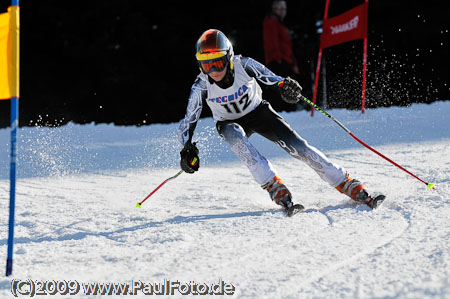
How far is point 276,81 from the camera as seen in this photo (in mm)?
3633

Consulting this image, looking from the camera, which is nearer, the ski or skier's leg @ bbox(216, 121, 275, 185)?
the ski

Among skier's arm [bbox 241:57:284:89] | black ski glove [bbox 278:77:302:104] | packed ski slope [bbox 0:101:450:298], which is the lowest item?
packed ski slope [bbox 0:101:450:298]

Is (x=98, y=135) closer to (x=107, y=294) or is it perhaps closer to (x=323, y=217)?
(x=323, y=217)

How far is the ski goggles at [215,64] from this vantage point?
11.2 feet

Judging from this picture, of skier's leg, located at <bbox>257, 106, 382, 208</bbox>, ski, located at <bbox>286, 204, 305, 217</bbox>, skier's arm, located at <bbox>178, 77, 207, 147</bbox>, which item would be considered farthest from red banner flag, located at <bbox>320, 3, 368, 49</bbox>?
ski, located at <bbox>286, 204, 305, 217</bbox>

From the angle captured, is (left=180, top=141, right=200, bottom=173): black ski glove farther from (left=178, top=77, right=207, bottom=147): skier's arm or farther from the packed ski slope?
the packed ski slope

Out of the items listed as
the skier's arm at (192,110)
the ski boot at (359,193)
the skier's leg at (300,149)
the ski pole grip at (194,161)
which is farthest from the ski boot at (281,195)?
the skier's arm at (192,110)

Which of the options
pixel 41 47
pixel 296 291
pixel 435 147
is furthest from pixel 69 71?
pixel 296 291

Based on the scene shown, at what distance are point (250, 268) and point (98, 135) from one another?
521cm

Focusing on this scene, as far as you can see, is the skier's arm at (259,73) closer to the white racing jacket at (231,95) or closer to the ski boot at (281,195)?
the white racing jacket at (231,95)

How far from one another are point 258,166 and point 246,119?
431mm

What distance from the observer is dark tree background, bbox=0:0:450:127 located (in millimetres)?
11672

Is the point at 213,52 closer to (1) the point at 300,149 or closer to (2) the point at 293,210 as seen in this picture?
(1) the point at 300,149

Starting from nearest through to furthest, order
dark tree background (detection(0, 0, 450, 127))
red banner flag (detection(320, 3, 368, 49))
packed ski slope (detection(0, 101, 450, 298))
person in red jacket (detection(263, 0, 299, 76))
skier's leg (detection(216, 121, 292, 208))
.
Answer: packed ski slope (detection(0, 101, 450, 298)), skier's leg (detection(216, 121, 292, 208)), person in red jacket (detection(263, 0, 299, 76)), red banner flag (detection(320, 3, 368, 49)), dark tree background (detection(0, 0, 450, 127))
